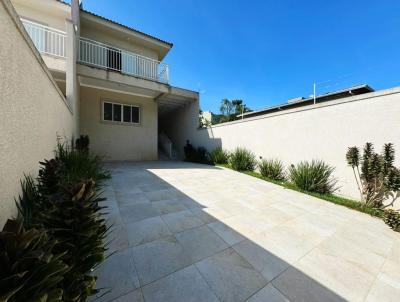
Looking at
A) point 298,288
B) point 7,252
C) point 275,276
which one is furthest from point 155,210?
point 7,252

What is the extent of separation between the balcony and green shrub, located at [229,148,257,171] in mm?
5353

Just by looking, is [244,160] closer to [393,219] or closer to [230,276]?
[393,219]

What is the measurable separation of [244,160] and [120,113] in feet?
23.5

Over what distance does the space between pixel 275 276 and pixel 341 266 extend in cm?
93

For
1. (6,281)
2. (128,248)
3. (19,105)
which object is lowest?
(128,248)

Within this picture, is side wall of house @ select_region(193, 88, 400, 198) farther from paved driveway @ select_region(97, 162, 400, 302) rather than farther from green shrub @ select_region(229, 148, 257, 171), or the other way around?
paved driveway @ select_region(97, 162, 400, 302)

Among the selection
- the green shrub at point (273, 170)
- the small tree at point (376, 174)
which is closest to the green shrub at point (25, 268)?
the small tree at point (376, 174)

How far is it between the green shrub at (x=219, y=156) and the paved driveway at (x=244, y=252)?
5.42 metres

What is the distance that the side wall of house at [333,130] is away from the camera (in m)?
4.18

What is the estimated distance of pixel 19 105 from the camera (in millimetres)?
1697

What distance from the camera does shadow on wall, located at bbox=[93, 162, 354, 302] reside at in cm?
168

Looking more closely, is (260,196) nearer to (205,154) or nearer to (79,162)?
(79,162)

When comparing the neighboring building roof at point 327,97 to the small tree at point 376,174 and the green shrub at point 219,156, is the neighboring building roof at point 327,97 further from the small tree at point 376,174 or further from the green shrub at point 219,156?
the small tree at point 376,174

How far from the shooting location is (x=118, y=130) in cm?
951
